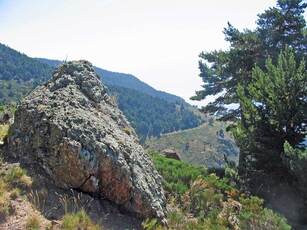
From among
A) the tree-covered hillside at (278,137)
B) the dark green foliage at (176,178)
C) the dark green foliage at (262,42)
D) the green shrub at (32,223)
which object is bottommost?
the green shrub at (32,223)

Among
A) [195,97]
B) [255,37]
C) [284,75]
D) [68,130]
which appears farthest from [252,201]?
[195,97]

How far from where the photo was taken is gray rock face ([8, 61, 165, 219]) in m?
7.76

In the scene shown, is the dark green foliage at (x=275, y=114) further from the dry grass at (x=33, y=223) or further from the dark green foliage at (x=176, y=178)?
the dry grass at (x=33, y=223)

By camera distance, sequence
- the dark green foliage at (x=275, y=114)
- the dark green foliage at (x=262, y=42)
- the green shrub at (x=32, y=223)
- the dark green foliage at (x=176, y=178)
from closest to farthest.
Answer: the green shrub at (x=32, y=223) < the dark green foliage at (x=176, y=178) < the dark green foliage at (x=275, y=114) < the dark green foliage at (x=262, y=42)

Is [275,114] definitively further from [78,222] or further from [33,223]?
[33,223]

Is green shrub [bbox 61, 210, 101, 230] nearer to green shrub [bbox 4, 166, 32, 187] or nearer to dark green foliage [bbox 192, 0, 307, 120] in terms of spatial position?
green shrub [bbox 4, 166, 32, 187]

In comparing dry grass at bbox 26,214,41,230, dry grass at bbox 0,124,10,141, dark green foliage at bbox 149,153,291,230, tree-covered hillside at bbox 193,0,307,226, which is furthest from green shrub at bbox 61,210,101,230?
tree-covered hillside at bbox 193,0,307,226

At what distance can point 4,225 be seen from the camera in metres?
6.38

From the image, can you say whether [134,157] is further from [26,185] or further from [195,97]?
[195,97]

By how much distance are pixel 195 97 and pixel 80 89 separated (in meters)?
25.2

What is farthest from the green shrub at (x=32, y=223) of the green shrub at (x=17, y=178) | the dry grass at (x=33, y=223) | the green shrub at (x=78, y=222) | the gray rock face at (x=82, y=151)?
the gray rock face at (x=82, y=151)

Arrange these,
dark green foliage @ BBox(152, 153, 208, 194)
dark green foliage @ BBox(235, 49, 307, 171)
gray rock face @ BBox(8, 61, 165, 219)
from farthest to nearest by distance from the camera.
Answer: dark green foliage @ BBox(235, 49, 307, 171), dark green foliage @ BBox(152, 153, 208, 194), gray rock face @ BBox(8, 61, 165, 219)

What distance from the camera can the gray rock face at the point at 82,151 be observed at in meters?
7.76

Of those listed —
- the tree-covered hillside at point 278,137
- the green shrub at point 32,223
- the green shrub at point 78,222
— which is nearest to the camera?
the green shrub at point 32,223
